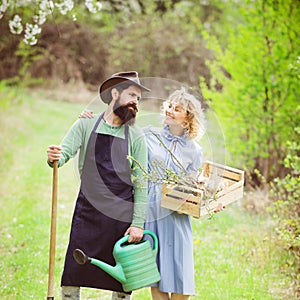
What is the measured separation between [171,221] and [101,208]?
462 millimetres

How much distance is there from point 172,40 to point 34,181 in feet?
32.5

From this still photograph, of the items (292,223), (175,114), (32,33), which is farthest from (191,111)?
(32,33)

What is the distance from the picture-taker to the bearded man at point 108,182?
3.55 meters

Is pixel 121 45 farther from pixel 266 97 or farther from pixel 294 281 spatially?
pixel 294 281

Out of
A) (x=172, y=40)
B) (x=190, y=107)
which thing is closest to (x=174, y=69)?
(x=172, y=40)

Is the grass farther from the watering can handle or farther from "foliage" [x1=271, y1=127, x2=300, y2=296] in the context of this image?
the watering can handle

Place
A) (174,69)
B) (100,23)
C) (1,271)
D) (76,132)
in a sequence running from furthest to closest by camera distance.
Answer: (100,23)
(174,69)
(1,271)
(76,132)

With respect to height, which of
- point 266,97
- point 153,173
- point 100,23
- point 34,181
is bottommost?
point 153,173

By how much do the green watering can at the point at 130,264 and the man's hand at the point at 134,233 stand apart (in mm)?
43

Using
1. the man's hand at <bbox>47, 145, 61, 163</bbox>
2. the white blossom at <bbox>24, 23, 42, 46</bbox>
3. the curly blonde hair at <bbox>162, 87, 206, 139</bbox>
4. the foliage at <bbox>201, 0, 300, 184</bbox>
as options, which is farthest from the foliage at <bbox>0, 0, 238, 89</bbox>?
the man's hand at <bbox>47, 145, 61, 163</bbox>

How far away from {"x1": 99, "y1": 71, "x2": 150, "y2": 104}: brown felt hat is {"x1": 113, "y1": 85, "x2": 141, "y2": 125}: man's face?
0.15 feet

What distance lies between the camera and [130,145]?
3.58 meters

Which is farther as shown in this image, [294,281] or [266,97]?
[266,97]

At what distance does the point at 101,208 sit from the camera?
3564 millimetres
